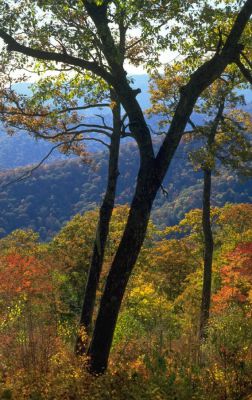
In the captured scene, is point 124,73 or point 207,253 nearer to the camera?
point 124,73

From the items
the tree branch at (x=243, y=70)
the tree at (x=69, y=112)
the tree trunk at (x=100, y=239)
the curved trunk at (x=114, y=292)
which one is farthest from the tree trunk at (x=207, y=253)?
the curved trunk at (x=114, y=292)

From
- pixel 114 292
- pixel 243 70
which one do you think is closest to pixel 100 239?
pixel 114 292

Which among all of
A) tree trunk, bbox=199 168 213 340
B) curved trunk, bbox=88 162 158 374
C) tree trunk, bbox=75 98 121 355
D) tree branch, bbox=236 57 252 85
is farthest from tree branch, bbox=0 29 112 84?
tree trunk, bbox=199 168 213 340

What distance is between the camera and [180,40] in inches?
390

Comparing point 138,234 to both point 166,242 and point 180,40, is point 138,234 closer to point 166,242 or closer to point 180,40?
point 180,40

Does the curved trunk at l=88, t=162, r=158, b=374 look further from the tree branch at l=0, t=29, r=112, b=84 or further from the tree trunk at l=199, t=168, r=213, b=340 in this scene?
the tree trunk at l=199, t=168, r=213, b=340

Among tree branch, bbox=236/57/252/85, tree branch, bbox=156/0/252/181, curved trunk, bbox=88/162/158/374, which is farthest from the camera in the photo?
tree branch, bbox=236/57/252/85

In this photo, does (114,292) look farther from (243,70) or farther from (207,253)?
(207,253)

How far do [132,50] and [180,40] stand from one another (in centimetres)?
367

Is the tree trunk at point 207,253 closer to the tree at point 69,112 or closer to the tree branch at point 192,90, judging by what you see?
the tree at point 69,112

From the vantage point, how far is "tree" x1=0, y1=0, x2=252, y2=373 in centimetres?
734

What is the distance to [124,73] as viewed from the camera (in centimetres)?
862

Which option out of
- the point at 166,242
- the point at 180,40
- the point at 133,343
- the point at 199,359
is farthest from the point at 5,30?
the point at 166,242

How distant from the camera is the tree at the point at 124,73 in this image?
734 centimetres
